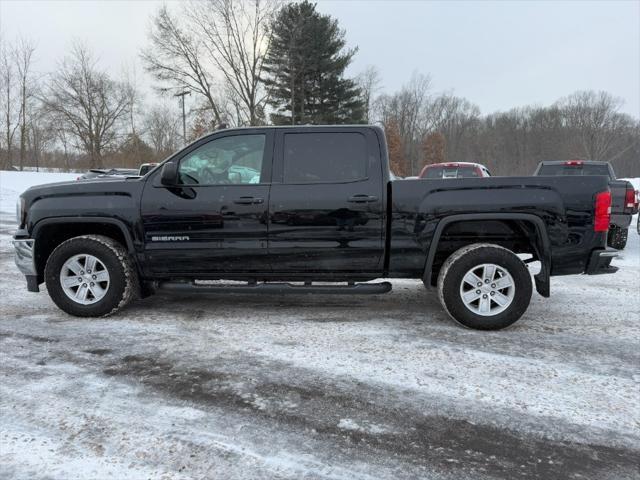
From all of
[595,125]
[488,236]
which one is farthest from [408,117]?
[488,236]

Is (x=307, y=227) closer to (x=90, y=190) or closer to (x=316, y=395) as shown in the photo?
(x=316, y=395)

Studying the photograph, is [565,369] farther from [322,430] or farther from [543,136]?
[543,136]

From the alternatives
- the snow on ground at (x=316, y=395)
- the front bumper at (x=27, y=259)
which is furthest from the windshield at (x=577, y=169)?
Answer: the front bumper at (x=27, y=259)

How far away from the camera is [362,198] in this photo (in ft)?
14.3

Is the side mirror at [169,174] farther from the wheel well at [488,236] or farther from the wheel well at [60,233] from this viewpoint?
the wheel well at [488,236]

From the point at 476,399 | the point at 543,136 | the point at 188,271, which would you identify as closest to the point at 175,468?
the point at 476,399

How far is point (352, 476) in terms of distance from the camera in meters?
2.21

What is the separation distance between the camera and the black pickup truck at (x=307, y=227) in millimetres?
4227

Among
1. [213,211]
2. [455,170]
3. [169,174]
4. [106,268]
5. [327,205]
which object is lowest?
[106,268]

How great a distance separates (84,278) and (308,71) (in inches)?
1381

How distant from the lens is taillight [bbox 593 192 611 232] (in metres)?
4.12

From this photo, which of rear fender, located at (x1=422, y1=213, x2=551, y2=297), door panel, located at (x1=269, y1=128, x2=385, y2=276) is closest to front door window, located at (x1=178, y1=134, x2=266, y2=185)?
door panel, located at (x1=269, y1=128, x2=385, y2=276)

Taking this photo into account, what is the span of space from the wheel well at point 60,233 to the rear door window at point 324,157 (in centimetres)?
190

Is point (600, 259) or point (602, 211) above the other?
point (602, 211)
